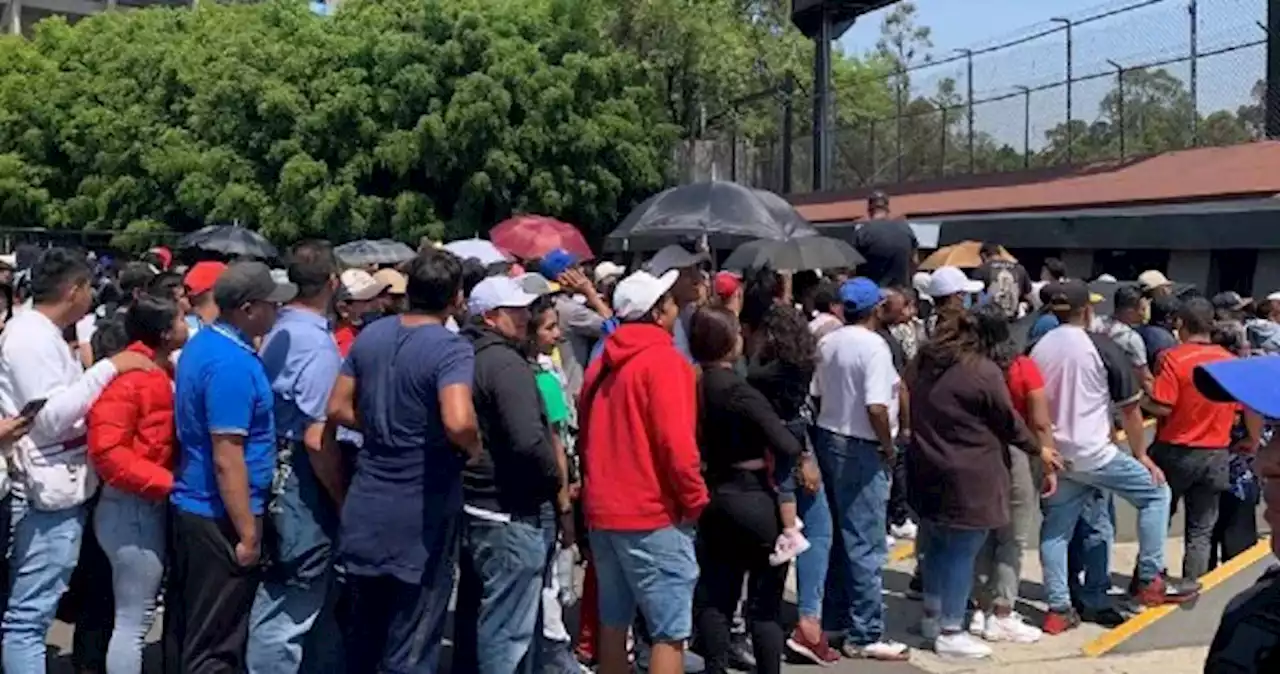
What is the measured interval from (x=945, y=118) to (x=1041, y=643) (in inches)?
762

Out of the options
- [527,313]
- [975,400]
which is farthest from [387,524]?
[975,400]

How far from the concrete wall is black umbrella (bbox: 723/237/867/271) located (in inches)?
239

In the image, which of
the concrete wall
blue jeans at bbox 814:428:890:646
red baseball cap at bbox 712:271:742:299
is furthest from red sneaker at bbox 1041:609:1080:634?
the concrete wall

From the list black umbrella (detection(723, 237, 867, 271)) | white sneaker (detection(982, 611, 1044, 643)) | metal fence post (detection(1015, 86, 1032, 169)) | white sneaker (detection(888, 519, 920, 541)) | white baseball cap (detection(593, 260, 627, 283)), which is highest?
metal fence post (detection(1015, 86, 1032, 169))

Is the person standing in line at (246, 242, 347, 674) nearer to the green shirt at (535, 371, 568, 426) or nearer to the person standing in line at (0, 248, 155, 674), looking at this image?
the person standing in line at (0, 248, 155, 674)

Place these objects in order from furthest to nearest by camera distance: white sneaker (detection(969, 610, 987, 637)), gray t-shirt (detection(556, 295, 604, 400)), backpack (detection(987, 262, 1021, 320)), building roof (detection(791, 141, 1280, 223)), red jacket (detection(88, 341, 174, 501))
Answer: building roof (detection(791, 141, 1280, 223)), backpack (detection(987, 262, 1021, 320)), gray t-shirt (detection(556, 295, 604, 400)), white sneaker (detection(969, 610, 987, 637)), red jacket (detection(88, 341, 174, 501))

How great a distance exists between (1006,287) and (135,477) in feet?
22.7

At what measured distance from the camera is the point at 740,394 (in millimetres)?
5750

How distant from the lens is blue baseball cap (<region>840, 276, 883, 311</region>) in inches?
271

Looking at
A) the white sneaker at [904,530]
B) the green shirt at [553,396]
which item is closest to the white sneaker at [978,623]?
the white sneaker at [904,530]

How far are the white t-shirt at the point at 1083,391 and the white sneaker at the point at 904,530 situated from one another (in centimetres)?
244

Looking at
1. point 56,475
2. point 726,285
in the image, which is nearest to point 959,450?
point 726,285

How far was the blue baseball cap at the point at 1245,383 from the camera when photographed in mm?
2246

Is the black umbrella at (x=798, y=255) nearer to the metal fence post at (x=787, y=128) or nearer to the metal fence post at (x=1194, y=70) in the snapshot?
the metal fence post at (x=1194, y=70)
